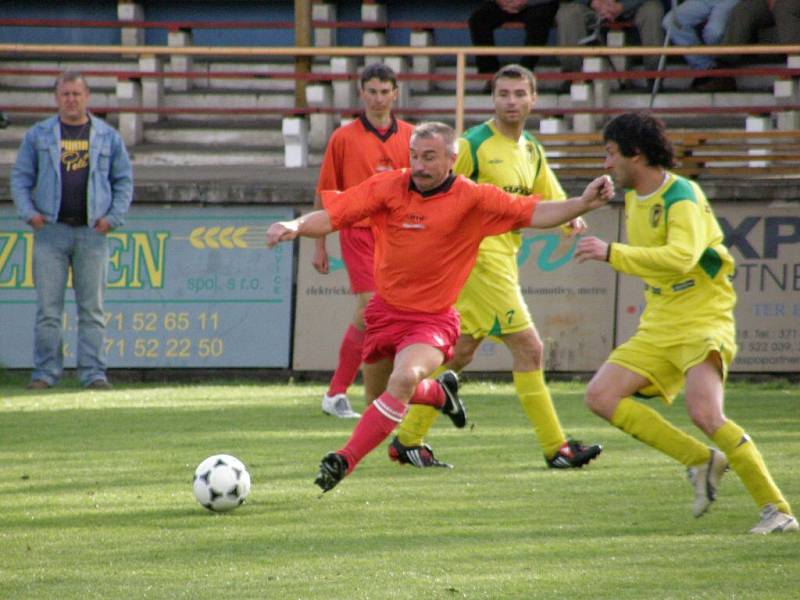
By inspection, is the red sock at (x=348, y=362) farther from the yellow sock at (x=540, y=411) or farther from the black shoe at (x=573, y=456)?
the black shoe at (x=573, y=456)

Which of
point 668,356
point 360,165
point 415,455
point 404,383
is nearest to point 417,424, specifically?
point 415,455

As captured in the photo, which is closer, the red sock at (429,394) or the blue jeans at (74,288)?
the red sock at (429,394)

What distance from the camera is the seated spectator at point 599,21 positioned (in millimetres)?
19484

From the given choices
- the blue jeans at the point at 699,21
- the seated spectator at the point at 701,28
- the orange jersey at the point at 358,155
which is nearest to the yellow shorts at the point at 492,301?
the orange jersey at the point at 358,155

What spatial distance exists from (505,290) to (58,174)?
5.77m

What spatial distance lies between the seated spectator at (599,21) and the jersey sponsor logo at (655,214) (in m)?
12.2

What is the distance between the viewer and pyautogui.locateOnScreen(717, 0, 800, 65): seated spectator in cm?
1861

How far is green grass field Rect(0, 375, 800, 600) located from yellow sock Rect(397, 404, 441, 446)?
0.51ft

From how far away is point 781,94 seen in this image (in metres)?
18.0

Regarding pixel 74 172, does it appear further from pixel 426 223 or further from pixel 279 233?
pixel 279 233

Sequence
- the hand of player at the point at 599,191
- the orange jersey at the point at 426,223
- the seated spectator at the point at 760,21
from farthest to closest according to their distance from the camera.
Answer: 1. the seated spectator at the point at 760,21
2. the orange jersey at the point at 426,223
3. the hand of player at the point at 599,191

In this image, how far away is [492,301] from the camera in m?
9.34

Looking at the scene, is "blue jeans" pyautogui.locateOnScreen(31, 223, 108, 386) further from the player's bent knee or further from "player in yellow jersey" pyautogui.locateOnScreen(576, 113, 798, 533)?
"player in yellow jersey" pyautogui.locateOnScreen(576, 113, 798, 533)

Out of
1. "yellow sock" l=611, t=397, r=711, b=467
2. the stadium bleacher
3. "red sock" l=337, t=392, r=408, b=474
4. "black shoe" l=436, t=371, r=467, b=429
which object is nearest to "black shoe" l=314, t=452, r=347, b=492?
"red sock" l=337, t=392, r=408, b=474
